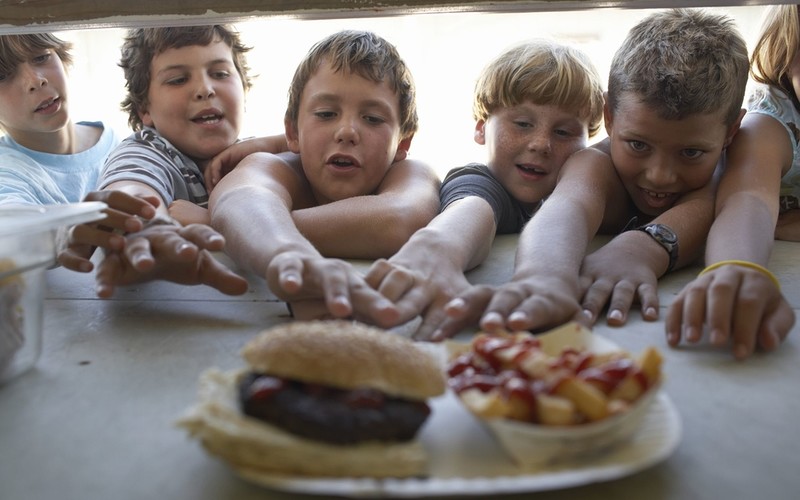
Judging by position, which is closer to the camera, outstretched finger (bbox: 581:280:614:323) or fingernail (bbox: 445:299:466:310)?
fingernail (bbox: 445:299:466:310)

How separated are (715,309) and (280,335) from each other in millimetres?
768

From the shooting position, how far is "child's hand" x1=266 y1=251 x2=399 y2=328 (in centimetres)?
120

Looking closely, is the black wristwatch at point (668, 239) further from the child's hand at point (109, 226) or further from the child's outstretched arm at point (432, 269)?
the child's hand at point (109, 226)

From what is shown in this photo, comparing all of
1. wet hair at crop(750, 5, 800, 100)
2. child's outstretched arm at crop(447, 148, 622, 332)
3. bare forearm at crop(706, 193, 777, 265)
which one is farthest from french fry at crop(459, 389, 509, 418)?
wet hair at crop(750, 5, 800, 100)

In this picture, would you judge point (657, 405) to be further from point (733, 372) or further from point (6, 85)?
point (6, 85)

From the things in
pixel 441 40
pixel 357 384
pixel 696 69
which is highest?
pixel 696 69

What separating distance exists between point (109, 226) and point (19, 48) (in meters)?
1.19

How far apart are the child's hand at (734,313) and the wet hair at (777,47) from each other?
1.04m

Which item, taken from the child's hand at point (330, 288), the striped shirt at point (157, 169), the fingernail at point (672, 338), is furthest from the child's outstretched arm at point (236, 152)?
the fingernail at point (672, 338)

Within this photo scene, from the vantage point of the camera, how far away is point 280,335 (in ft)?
2.87

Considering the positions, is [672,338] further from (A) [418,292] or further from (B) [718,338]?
(A) [418,292]

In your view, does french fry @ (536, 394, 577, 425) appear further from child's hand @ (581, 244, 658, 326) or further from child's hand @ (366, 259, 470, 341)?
child's hand @ (581, 244, 658, 326)

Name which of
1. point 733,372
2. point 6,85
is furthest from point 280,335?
point 6,85

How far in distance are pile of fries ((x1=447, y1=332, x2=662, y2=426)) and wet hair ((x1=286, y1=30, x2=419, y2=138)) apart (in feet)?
4.17
